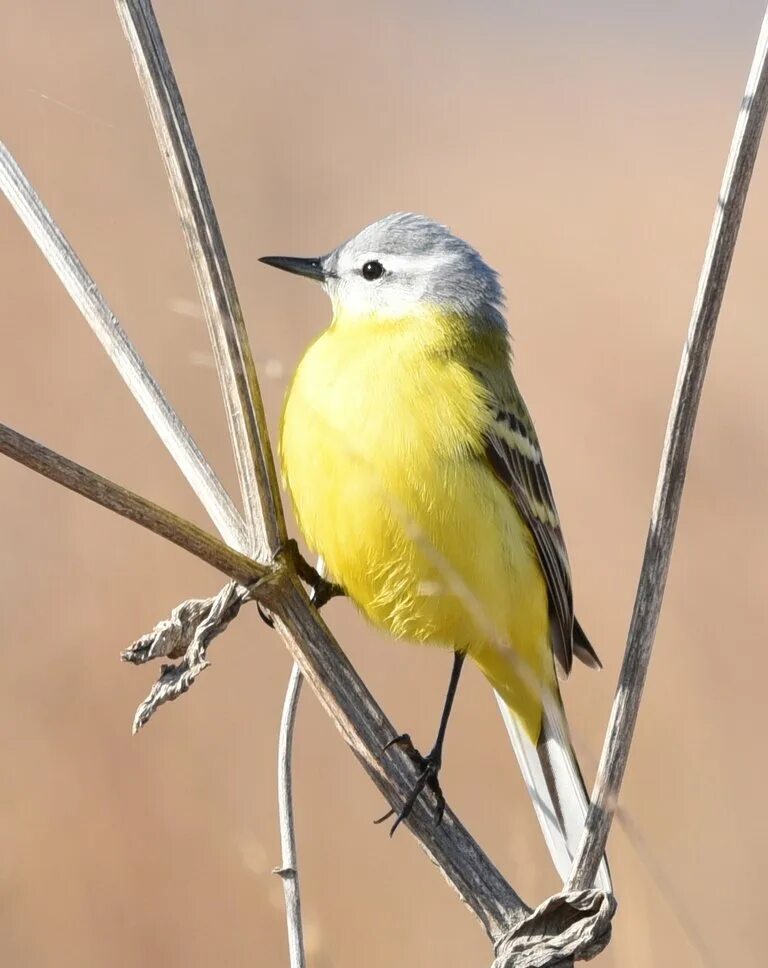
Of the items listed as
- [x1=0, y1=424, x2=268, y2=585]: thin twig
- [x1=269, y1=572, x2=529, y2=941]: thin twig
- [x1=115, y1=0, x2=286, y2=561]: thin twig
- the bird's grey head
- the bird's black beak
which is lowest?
[x1=269, y1=572, x2=529, y2=941]: thin twig

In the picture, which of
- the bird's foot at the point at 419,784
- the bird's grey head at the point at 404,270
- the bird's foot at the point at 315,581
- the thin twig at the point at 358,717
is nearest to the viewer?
the thin twig at the point at 358,717

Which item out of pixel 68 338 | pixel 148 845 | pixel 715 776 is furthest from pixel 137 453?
pixel 715 776

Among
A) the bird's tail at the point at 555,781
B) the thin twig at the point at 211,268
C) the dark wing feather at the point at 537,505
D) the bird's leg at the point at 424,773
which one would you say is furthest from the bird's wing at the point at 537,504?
the thin twig at the point at 211,268

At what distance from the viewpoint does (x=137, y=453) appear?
6156 millimetres

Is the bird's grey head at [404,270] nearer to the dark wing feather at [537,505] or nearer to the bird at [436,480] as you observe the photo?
the bird at [436,480]

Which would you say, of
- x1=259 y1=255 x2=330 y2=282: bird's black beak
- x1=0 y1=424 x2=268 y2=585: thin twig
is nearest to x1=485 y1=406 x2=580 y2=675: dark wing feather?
x1=259 y1=255 x2=330 y2=282: bird's black beak

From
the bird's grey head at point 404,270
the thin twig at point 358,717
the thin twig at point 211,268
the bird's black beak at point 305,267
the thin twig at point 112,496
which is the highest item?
the bird's black beak at point 305,267

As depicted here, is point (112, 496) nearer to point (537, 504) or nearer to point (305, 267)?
point (537, 504)

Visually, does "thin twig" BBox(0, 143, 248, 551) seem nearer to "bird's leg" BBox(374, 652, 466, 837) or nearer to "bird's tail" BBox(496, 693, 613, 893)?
"bird's leg" BBox(374, 652, 466, 837)

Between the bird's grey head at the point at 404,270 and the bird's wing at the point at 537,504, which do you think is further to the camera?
the bird's grey head at the point at 404,270

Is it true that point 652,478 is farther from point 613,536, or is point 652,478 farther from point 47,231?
point 47,231

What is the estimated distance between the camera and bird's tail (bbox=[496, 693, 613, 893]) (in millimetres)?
3197

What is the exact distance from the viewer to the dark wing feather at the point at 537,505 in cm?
335

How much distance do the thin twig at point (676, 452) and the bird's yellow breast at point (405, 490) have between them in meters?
0.61
